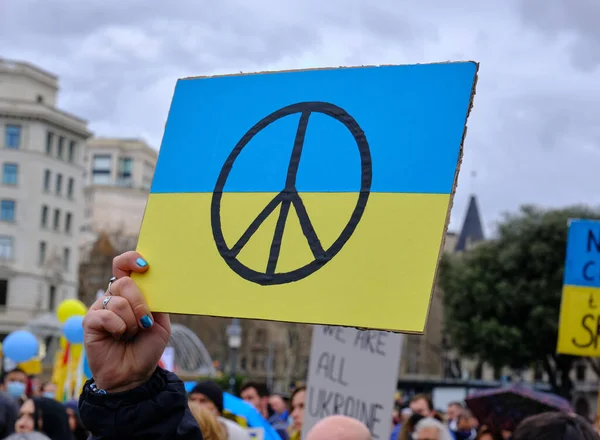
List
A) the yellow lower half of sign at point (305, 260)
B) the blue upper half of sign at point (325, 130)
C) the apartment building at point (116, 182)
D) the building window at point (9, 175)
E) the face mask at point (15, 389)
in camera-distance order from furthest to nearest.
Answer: the apartment building at point (116, 182)
the building window at point (9, 175)
the face mask at point (15, 389)
the blue upper half of sign at point (325, 130)
the yellow lower half of sign at point (305, 260)

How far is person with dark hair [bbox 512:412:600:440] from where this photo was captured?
2861 mm

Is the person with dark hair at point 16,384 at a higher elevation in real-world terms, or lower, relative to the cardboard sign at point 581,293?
lower

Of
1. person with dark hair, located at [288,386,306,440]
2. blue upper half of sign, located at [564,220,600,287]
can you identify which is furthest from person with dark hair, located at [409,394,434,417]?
blue upper half of sign, located at [564,220,600,287]

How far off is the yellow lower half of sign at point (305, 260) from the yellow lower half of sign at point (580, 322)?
537cm

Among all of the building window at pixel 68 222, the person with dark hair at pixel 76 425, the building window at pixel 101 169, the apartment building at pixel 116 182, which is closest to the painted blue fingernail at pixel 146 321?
the person with dark hair at pixel 76 425

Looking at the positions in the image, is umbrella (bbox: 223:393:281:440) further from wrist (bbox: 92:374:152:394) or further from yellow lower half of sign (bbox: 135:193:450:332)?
wrist (bbox: 92:374:152:394)

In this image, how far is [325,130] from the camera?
255cm

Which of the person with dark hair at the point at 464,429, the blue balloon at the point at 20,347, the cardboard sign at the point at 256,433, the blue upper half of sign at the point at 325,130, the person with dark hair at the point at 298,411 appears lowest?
the blue balloon at the point at 20,347

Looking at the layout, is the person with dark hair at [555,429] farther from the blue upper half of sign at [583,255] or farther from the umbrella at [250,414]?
the blue upper half of sign at [583,255]

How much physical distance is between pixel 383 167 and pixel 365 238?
19 cm

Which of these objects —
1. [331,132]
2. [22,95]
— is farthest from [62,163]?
[331,132]

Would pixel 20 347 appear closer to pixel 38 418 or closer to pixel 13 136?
pixel 38 418

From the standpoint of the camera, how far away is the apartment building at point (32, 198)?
219 feet

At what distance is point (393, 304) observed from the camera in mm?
2219
